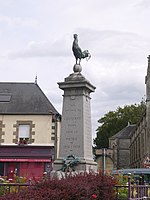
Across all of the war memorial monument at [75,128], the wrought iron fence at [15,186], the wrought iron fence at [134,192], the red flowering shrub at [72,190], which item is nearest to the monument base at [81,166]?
the war memorial monument at [75,128]

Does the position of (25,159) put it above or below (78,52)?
below

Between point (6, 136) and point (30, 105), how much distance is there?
2539mm

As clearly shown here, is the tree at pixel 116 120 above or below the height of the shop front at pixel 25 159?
above

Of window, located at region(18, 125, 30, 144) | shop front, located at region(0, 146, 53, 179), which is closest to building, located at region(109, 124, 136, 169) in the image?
shop front, located at region(0, 146, 53, 179)

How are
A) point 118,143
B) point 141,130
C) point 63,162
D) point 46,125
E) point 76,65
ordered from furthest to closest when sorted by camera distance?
point 118,143 → point 141,130 → point 46,125 → point 76,65 → point 63,162

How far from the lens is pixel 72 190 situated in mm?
6516

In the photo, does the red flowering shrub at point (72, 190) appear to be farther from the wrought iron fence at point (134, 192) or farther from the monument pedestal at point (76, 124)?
the monument pedestal at point (76, 124)

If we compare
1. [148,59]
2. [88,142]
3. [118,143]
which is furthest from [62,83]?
[118,143]

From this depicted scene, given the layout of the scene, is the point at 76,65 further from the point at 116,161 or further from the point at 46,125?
the point at 116,161

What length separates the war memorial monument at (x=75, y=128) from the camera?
11091mm

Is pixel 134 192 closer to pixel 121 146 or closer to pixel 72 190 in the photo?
pixel 72 190

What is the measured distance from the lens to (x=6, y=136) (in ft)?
78.9

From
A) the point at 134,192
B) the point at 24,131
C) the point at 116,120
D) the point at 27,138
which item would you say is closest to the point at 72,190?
the point at 134,192

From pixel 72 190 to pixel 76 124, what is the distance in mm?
4942
